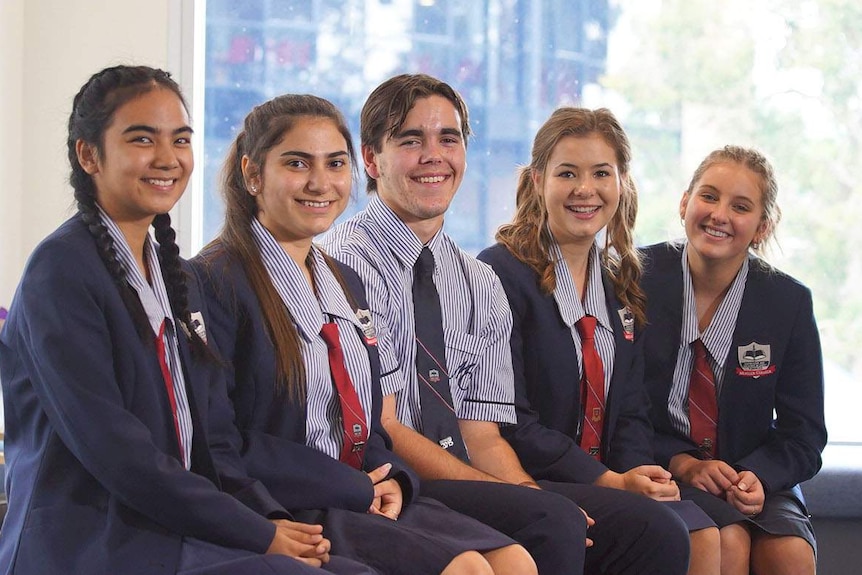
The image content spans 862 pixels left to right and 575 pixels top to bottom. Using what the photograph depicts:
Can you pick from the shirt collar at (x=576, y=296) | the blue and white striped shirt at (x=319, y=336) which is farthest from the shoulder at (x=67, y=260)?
the shirt collar at (x=576, y=296)

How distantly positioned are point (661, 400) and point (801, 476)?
41 cm

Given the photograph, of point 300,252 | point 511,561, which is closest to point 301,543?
point 511,561

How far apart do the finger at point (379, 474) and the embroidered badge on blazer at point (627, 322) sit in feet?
2.95

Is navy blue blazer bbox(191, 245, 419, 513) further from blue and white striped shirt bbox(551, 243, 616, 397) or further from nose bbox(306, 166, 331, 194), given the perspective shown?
blue and white striped shirt bbox(551, 243, 616, 397)

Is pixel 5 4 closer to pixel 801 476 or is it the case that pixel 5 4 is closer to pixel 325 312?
pixel 325 312

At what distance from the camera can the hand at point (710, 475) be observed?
9.63 ft

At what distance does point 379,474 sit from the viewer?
7.80 ft

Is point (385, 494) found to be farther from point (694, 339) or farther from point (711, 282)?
point (711, 282)

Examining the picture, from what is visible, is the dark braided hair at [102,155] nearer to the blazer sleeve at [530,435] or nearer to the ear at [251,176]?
the ear at [251,176]

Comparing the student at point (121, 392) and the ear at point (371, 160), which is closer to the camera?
the student at point (121, 392)

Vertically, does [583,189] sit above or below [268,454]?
above

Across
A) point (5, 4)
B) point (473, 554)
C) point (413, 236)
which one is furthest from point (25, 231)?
point (473, 554)

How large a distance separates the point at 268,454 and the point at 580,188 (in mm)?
1138

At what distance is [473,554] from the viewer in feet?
7.22
